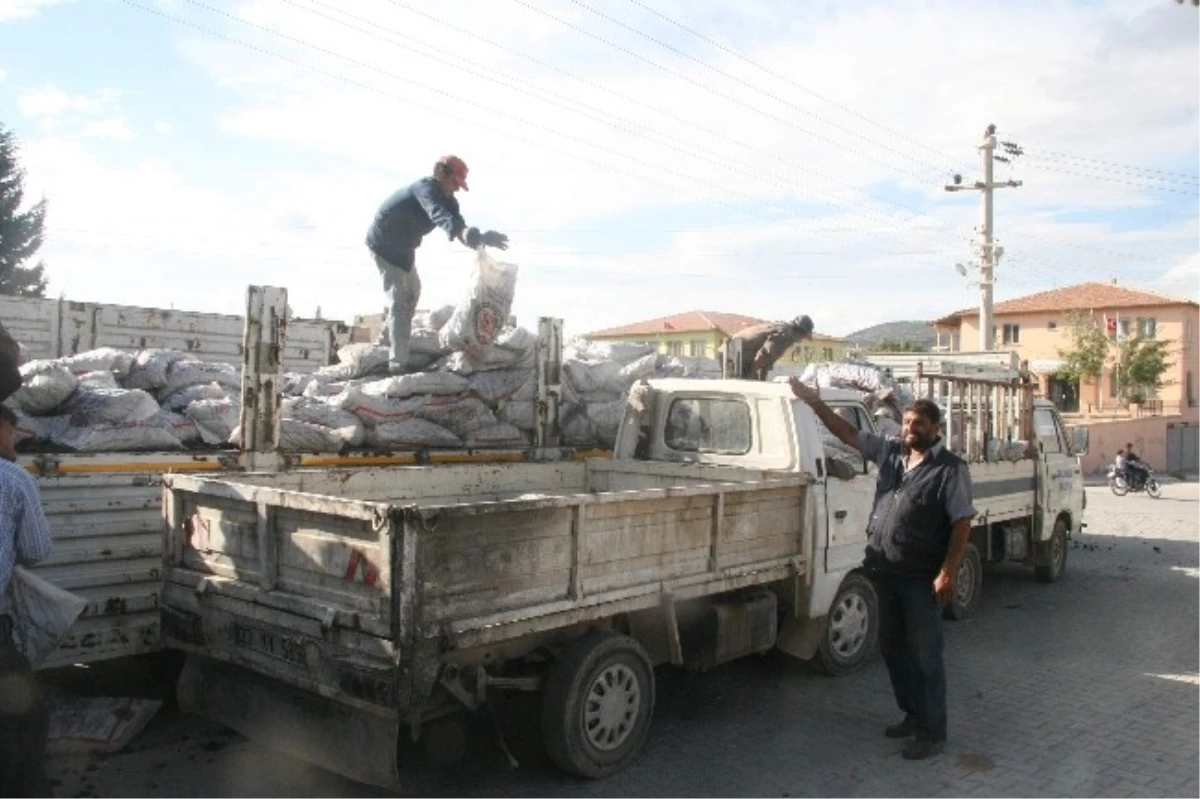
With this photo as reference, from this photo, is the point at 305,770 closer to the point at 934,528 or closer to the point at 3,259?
the point at 934,528

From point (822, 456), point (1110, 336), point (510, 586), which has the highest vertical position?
point (1110, 336)

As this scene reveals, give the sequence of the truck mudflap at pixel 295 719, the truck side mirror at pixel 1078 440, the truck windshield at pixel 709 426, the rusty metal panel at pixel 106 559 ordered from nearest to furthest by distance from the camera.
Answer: the truck mudflap at pixel 295 719, the rusty metal panel at pixel 106 559, the truck windshield at pixel 709 426, the truck side mirror at pixel 1078 440

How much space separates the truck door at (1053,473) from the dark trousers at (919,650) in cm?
514

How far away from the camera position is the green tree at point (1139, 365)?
40531 millimetres

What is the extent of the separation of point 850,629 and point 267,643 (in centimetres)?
389

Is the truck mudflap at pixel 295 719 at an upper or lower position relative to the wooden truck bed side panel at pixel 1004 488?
lower

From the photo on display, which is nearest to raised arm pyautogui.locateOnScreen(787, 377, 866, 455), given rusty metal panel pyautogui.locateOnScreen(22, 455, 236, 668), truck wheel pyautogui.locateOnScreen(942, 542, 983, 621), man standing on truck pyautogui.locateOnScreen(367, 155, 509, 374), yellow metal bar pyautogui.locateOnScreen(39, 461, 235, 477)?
man standing on truck pyautogui.locateOnScreen(367, 155, 509, 374)

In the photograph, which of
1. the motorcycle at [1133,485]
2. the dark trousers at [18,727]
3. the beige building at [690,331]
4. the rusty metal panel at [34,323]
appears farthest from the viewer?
the beige building at [690,331]

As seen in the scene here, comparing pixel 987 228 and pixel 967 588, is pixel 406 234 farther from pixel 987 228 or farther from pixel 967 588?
pixel 987 228

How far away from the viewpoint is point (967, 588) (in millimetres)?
8430

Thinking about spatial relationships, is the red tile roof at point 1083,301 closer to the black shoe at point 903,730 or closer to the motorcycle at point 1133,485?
the motorcycle at point 1133,485

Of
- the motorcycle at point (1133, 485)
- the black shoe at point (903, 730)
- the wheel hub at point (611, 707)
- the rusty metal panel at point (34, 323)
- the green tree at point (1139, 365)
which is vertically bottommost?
the black shoe at point (903, 730)

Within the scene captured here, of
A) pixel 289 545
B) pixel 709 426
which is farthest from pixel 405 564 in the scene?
pixel 709 426

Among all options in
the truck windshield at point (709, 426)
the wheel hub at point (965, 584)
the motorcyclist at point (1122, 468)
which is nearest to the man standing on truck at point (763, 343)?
the truck windshield at point (709, 426)
